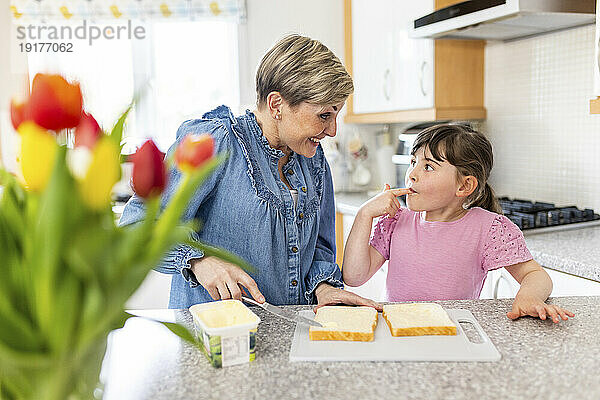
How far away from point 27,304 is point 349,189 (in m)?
3.12

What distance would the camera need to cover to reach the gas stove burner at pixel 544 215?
7.05ft

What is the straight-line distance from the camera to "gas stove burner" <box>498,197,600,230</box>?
84.6 inches

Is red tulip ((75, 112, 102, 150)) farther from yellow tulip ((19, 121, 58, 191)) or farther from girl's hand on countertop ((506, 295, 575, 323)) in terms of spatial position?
girl's hand on countertop ((506, 295, 575, 323))

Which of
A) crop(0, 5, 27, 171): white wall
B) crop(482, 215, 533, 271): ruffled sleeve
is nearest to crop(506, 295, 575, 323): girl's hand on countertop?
crop(482, 215, 533, 271): ruffled sleeve

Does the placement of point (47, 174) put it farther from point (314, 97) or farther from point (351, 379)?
point (314, 97)

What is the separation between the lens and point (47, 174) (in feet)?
1.71

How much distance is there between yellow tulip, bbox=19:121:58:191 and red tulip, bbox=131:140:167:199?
7cm

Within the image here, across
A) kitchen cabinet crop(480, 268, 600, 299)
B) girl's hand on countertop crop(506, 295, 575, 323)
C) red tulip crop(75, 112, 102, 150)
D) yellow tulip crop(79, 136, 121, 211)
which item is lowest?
kitchen cabinet crop(480, 268, 600, 299)

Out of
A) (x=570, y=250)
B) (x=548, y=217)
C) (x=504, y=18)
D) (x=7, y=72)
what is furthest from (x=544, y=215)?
(x=7, y=72)

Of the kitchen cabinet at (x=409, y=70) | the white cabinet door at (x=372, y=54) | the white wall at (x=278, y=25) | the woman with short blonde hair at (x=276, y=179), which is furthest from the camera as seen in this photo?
the white wall at (x=278, y=25)

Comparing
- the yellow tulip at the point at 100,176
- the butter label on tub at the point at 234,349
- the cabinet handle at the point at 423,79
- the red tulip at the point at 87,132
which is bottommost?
the butter label on tub at the point at 234,349

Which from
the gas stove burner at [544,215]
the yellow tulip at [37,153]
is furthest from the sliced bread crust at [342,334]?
the gas stove burner at [544,215]

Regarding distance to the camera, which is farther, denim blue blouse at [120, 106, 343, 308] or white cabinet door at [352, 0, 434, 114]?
white cabinet door at [352, 0, 434, 114]

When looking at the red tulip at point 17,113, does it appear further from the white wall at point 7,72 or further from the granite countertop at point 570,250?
the white wall at point 7,72
